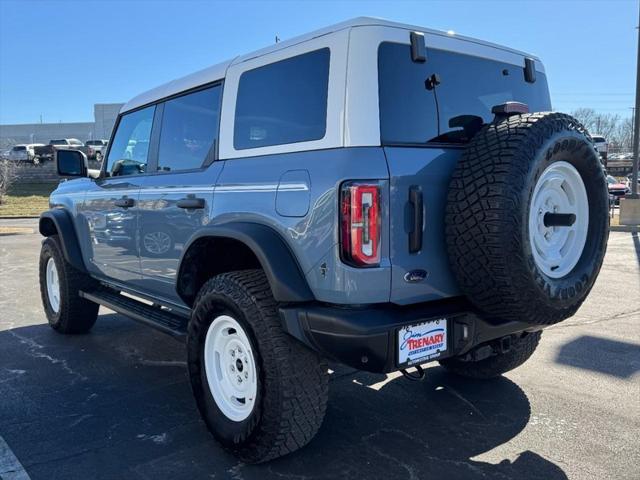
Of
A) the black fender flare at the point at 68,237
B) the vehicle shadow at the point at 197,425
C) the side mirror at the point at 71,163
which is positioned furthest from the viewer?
the black fender flare at the point at 68,237

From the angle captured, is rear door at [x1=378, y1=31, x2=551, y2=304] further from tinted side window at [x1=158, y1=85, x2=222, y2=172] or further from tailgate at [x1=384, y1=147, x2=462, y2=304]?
tinted side window at [x1=158, y1=85, x2=222, y2=172]

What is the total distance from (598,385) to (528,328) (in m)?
1.53

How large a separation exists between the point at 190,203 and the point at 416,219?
1486 mm

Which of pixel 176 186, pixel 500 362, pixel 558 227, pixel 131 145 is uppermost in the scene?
pixel 131 145

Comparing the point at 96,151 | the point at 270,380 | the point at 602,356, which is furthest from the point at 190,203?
the point at 96,151

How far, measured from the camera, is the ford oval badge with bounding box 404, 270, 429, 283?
2545 mm

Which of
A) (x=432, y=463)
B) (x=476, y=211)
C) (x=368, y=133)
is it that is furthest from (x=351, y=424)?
(x=368, y=133)

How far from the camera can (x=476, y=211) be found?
2477 mm

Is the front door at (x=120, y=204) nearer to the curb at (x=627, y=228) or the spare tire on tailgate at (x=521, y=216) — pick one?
the spare tire on tailgate at (x=521, y=216)

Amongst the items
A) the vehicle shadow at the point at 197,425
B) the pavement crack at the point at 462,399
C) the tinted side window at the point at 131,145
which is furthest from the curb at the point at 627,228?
the tinted side window at the point at 131,145

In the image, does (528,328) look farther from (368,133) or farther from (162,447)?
(162,447)

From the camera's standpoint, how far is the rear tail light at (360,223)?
2406 millimetres

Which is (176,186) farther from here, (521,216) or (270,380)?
(521,216)

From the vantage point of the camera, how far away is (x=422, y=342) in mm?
2547
